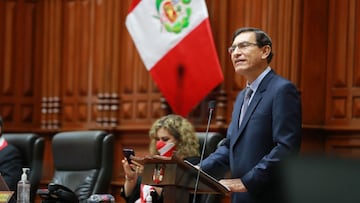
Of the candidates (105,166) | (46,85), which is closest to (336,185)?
(105,166)

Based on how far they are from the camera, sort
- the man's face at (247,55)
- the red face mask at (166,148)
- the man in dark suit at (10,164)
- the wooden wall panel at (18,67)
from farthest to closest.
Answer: the wooden wall panel at (18,67), the man in dark suit at (10,164), the red face mask at (166,148), the man's face at (247,55)

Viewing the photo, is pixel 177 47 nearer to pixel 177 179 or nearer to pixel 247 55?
pixel 247 55

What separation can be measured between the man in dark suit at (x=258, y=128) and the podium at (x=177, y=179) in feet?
0.41

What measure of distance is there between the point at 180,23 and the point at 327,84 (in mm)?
1331

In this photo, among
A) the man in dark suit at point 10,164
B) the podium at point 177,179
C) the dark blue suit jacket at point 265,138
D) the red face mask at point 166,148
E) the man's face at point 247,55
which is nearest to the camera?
the podium at point 177,179

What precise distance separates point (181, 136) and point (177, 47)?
187 cm

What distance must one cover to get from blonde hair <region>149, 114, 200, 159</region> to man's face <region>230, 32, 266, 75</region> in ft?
2.90

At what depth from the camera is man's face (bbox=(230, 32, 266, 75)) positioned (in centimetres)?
289

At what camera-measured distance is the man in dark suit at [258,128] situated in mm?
2693

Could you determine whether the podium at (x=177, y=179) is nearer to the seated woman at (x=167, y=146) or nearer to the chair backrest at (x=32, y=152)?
the seated woman at (x=167, y=146)

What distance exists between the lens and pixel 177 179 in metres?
2.54

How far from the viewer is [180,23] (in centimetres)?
554

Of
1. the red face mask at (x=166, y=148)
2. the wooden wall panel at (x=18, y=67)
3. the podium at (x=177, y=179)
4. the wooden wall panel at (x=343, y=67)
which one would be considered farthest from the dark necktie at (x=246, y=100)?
the wooden wall panel at (x=18, y=67)

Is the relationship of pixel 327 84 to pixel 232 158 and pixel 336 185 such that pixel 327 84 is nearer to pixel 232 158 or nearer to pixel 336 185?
pixel 232 158
